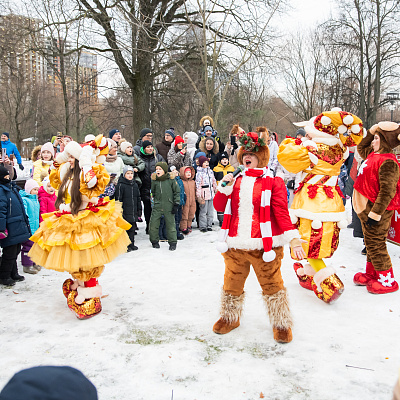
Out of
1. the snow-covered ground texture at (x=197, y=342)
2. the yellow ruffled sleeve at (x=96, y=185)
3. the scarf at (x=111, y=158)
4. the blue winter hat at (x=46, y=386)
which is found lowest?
the snow-covered ground texture at (x=197, y=342)

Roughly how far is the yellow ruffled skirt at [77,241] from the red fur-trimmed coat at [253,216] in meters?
1.38

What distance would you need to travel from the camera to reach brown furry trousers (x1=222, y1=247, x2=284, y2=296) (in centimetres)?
356

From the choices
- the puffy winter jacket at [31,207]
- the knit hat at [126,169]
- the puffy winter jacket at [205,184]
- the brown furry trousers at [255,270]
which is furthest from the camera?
the puffy winter jacket at [205,184]

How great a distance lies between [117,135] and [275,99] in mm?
24607

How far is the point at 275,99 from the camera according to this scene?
3048 centimetres

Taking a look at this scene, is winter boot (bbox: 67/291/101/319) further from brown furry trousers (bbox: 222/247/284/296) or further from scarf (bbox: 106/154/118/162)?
scarf (bbox: 106/154/118/162)

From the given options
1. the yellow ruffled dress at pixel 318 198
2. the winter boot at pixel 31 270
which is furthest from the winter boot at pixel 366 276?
the winter boot at pixel 31 270

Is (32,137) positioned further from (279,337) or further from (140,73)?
(279,337)

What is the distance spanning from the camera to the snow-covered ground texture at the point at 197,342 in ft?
9.78

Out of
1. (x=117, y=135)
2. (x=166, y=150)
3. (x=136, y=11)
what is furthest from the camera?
(x=136, y=11)

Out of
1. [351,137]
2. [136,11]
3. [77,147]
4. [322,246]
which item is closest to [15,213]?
[77,147]

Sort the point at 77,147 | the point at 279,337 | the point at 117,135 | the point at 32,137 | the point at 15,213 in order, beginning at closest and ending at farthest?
1. the point at 279,337
2. the point at 77,147
3. the point at 15,213
4. the point at 117,135
5. the point at 32,137

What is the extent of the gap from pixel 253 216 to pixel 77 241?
6.12 ft

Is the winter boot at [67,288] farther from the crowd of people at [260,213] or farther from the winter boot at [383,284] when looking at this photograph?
the winter boot at [383,284]
